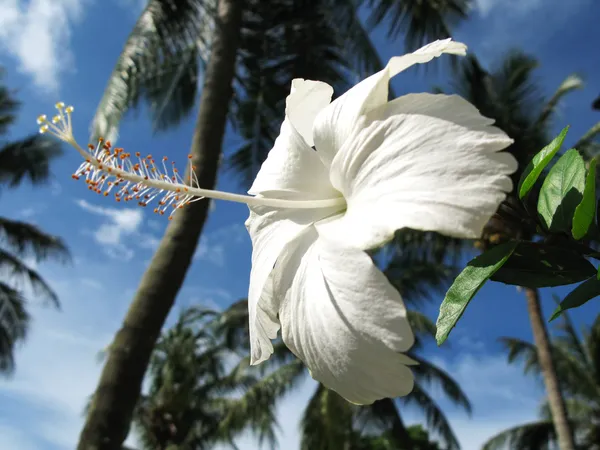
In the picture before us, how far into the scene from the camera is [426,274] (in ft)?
28.9

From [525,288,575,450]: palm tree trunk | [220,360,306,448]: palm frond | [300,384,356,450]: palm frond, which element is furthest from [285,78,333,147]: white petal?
[220,360,306,448]: palm frond

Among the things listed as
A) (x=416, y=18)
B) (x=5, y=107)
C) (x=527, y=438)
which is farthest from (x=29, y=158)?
(x=527, y=438)

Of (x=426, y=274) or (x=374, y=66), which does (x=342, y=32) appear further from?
(x=426, y=274)

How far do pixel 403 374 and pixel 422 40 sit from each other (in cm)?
592

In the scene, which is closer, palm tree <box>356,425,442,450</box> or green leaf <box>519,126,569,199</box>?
green leaf <box>519,126,569,199</box>

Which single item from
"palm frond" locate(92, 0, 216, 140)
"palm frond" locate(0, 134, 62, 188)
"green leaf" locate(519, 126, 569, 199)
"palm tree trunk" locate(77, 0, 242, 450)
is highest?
"palm frond" locate(0, 134, 62, 188)

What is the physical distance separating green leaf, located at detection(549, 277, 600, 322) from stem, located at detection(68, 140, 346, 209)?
0.64 feet

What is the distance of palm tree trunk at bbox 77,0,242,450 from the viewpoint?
7.39ft

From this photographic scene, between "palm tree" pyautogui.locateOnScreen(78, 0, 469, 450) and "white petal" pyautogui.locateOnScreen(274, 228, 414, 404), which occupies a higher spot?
"palm tree" pyautogui.locateOnScreen(78, 0, 469, 450)

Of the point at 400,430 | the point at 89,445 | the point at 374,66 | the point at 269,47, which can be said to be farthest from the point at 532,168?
the point at 400,430

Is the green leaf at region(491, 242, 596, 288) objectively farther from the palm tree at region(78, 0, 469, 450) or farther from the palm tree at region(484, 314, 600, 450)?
the palm tree at region(484, 314, 600, 450)

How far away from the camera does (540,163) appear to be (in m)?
0.39

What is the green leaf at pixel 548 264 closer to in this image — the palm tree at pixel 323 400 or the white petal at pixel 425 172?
the white petal at pixel 425 172

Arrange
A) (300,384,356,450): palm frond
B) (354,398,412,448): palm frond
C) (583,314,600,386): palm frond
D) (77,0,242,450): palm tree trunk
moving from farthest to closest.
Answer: (583,314,600,386): palm frond
(354,398,412,448): palm frond
(300,384,356,450): palm frond
(77,0,242,450): palm tree trunk
